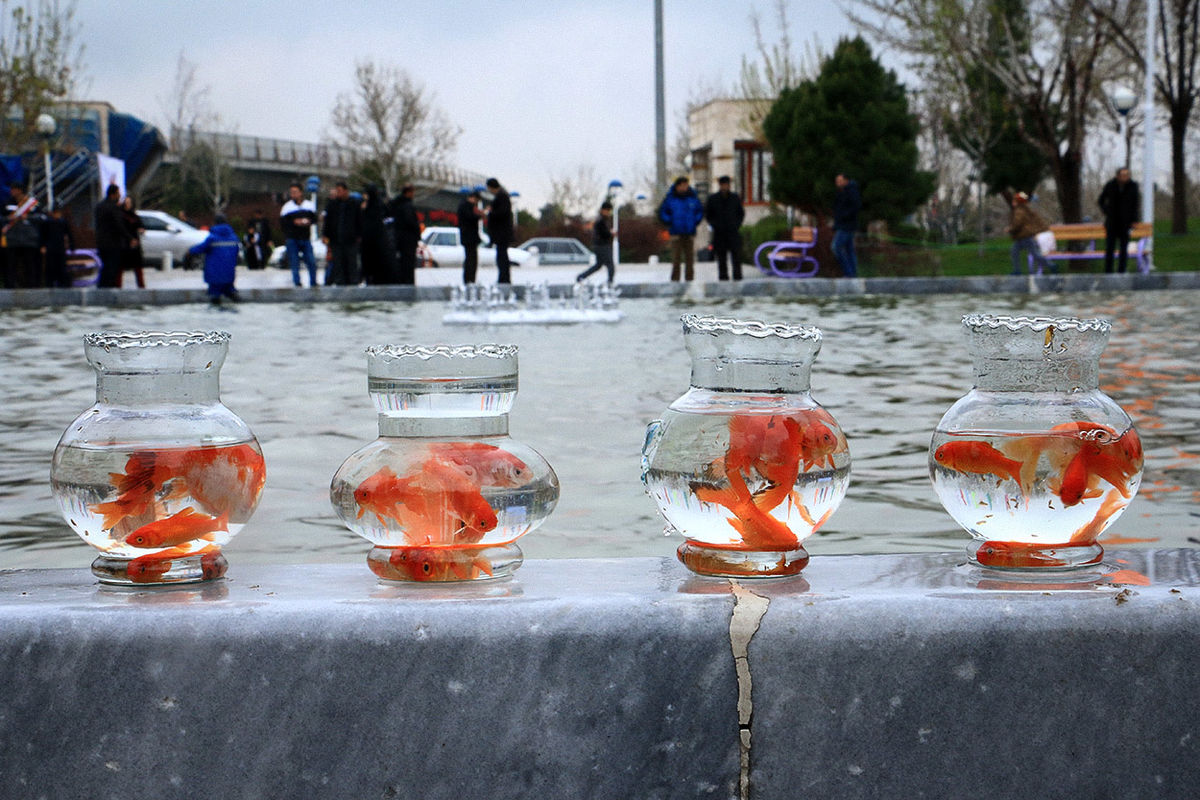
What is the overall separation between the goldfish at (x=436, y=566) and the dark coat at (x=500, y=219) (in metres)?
19.2

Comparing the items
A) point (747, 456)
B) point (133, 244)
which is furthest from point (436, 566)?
point (133, 244)

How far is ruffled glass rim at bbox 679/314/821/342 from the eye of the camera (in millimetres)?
1864

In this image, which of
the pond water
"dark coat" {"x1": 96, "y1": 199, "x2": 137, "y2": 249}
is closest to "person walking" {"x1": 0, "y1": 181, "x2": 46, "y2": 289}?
"dark coat" {"x1": 96, "y1": 199, "x2": 137, "y2": 249}

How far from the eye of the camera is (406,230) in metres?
21.9

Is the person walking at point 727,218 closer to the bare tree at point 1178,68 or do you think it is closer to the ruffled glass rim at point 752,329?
the bare tree at point 1178,68

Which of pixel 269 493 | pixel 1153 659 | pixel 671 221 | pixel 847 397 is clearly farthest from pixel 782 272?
pixel 1153 659

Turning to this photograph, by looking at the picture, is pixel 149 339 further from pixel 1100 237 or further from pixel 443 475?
pixel 1100 237

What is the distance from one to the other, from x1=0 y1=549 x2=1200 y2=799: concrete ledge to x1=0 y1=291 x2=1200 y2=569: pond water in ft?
5.86

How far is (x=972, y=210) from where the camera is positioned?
70875 millimetres

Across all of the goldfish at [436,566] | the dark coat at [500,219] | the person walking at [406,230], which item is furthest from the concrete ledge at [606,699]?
the person walking at [406,230]

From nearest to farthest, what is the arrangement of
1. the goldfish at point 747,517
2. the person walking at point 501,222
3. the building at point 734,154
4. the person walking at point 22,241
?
the goldfish at point 747,517 < the person walking at point 22,241 < the person walking at point 501,222 < the building at point 734,154

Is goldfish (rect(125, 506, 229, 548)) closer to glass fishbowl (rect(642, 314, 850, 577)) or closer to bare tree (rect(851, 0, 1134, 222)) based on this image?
glass fishbowl (rect(642, 314, 850, 577))

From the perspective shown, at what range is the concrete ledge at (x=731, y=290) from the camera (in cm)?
1952

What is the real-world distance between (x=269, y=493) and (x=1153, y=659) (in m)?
3.41
